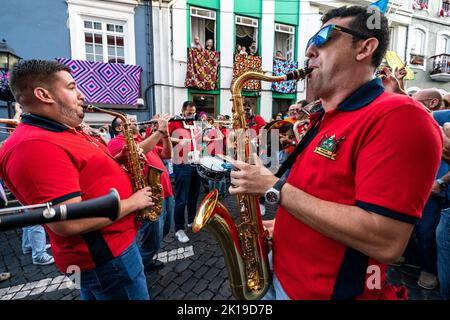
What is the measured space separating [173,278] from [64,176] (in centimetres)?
244

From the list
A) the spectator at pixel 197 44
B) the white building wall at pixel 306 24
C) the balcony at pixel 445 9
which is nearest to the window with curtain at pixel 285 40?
the white building wall at pixel 306 24

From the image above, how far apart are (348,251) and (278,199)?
420mm

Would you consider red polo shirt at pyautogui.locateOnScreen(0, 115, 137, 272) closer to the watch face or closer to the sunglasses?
the watch face

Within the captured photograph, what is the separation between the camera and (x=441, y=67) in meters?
14.3

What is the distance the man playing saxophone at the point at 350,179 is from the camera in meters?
0.95

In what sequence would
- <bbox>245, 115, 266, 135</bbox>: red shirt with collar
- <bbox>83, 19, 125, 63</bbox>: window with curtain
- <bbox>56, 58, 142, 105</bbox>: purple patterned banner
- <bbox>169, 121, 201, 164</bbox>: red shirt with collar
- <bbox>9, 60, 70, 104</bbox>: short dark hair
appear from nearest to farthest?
1. <bbox>9, 60, 70, 104</bbox>: short dark hair
2. <bbox>169, 121, 201, 164</bbox>: red shirt with collar
3. <bbox>245, 115, 266, 135</bbox>: red shirt with collar
4. <bbox>56, 58, 142, 105</bbox>: purple patterned banner
5. <bbox>83, 19, 125, 63</bbox>: window with curtain

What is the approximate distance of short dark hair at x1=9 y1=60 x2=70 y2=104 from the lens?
1.68 metres

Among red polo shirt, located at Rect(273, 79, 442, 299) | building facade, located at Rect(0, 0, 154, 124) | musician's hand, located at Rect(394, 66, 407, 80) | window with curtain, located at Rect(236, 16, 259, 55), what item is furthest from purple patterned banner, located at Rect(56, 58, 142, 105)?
red polo shirt, located at Rect(273, 79, 442, 299)

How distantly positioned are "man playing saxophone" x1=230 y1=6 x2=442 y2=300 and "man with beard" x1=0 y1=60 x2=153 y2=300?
3.39ft

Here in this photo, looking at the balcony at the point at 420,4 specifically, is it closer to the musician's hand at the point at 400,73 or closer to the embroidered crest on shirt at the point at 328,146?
the musician's hand at the point at 400,73

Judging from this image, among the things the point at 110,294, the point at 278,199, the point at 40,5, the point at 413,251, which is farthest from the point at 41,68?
the point at 40,5

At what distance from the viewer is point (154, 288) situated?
3033mm

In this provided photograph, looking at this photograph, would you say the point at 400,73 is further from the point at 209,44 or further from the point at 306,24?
the point at 306,24
